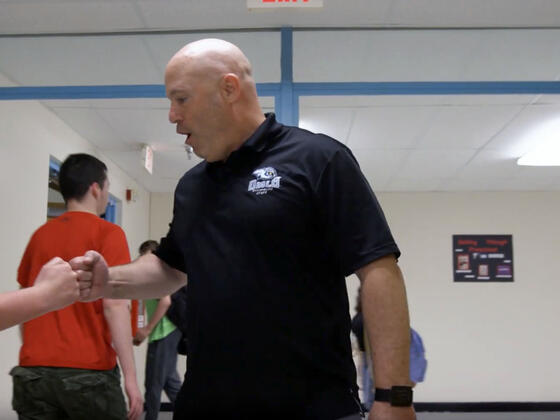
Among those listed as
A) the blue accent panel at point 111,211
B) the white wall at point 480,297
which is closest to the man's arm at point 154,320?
the blue accent panel at point 111,211

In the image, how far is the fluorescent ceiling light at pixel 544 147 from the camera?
5.33 m

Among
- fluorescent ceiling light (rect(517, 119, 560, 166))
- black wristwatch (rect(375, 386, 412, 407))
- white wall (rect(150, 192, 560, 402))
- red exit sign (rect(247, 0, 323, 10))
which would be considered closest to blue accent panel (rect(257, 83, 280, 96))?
red exit sign (rect(247, 0, 323, 10))

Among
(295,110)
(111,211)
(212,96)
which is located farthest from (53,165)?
(212,96)

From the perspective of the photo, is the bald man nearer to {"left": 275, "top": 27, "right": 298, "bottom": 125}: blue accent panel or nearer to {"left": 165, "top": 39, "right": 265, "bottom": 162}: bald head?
{"left": 165, "top": 39, "right": 265, "bottom": 162}: bald head

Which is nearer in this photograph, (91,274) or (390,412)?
(390,412)

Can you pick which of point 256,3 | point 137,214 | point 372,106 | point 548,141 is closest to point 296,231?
point 256,3

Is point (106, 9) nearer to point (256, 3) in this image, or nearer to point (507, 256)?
point (256, 3)

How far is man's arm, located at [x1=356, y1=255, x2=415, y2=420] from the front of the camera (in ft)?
3.70

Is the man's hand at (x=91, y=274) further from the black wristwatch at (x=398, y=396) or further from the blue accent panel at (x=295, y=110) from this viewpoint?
the blue accent panel at (x=295, y=110)

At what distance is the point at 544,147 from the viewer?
592 centimetres

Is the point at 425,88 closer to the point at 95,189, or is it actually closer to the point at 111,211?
the point at 95,189

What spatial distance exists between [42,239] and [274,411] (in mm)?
1293

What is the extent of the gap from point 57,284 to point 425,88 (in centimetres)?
235

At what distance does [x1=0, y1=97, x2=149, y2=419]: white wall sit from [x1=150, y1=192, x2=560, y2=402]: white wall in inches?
138
